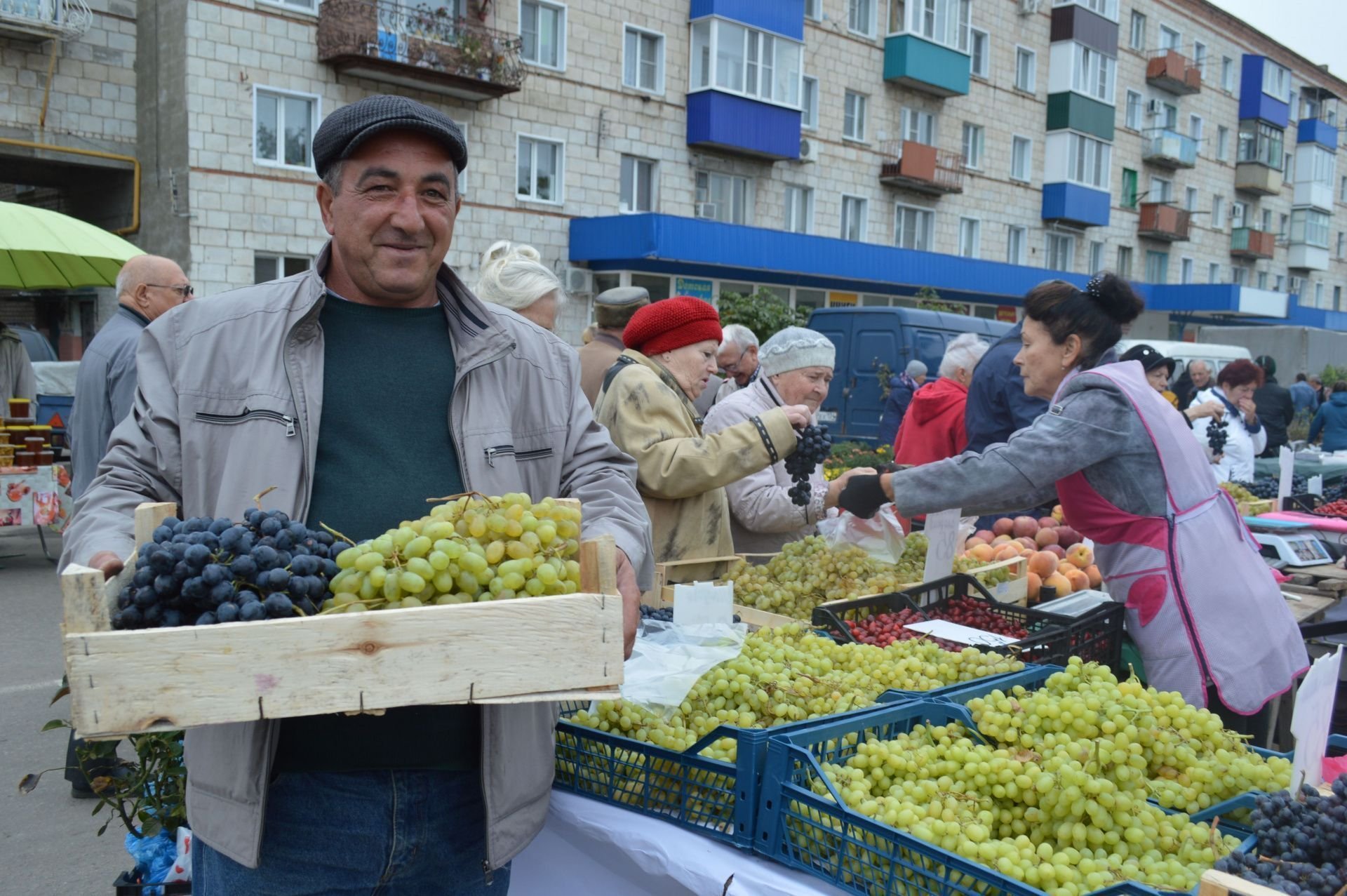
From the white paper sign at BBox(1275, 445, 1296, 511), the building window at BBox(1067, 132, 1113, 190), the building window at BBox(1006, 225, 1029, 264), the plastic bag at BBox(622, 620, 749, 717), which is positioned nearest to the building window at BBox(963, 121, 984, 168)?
the building window at BBox(1006, 225, 1029, 264)

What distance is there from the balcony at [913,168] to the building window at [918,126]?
415 millimetres

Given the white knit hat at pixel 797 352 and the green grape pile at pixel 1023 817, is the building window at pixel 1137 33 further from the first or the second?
the green grape pile at pixel 1023 817

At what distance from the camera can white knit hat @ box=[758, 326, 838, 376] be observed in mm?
4648

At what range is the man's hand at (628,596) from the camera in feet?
5.46

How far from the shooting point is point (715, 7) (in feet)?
69.0

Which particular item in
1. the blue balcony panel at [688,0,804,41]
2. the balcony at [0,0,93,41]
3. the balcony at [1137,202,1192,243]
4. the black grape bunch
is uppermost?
the blue balcony panel at [688,0,804,41]

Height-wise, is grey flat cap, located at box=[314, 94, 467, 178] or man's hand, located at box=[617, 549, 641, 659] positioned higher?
grey flat cap, located at box=[314, 94, 467, 178]

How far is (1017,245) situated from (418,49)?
19.9m

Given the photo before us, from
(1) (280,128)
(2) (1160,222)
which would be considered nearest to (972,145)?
(2) (1160,222)

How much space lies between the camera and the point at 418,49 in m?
16.7

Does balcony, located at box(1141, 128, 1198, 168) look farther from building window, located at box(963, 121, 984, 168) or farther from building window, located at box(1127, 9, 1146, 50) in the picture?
building window, located at box(963, 121, 984, 168)

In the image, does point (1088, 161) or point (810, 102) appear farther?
point (1088, 161)

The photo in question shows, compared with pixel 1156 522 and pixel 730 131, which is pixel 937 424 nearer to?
pixel 1156 522

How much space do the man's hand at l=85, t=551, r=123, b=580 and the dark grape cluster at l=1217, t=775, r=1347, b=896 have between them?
1794mm
